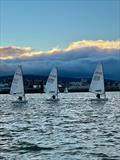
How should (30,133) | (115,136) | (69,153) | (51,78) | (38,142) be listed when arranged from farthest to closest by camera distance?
(51,78) → (30,133) → (115,136) → (38,142) → (69,153)

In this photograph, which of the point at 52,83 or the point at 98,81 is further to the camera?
the point at 52,83

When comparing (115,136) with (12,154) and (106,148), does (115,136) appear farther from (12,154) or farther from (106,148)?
(12,154)

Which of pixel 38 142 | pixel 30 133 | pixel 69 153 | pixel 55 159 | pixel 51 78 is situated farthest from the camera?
pixel 51 78

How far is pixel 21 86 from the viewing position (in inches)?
3580

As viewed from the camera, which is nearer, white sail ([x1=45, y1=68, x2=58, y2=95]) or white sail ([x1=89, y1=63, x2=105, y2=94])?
white sail ([x1=89, y1=63, x2=105, y2=94])

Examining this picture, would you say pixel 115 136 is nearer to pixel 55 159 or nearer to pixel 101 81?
pixel 55 159

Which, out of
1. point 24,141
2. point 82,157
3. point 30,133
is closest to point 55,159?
point 82,157

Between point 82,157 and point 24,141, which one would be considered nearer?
point 82,157

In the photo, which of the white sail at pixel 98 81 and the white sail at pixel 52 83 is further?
the white sail at pixel 52 83

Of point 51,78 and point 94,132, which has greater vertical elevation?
point 51,78

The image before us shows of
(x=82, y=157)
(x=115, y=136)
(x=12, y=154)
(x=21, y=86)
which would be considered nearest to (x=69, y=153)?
(x=82, y=157)

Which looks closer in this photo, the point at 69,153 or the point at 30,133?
the point at 69,153

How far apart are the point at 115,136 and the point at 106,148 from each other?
5.12m

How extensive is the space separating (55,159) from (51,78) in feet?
255
